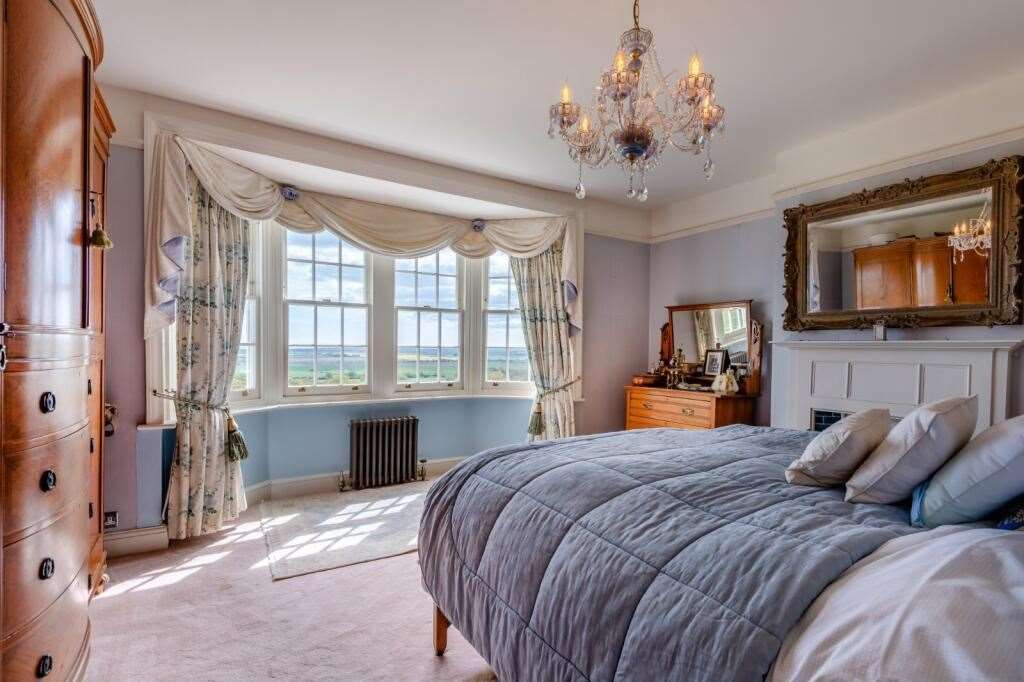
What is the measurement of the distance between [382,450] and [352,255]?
1.71 metres

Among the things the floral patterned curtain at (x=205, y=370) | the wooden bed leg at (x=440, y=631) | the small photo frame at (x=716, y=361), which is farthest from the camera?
the small photo frame at (x=716, y=361)

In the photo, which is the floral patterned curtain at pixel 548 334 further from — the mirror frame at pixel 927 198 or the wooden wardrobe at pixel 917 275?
the wooden wardrobe at pixel 917 275

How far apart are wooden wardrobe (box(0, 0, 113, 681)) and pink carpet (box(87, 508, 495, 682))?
0.49m

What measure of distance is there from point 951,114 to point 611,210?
261 cm

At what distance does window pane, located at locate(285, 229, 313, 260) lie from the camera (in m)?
3.99

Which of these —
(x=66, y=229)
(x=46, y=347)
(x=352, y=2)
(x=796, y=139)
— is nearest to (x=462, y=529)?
(x=46, y=347)

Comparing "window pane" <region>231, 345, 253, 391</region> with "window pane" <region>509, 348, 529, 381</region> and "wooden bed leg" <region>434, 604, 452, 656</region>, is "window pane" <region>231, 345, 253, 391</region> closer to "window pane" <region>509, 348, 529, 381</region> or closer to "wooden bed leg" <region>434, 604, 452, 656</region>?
"window pane" <region>509, 348, 529, 381</region>

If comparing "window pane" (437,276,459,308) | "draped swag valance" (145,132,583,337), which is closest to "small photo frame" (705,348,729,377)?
"draped swag valance" (145,132,583,337)

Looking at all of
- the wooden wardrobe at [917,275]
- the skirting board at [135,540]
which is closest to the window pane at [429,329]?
the skirting board at [135,540]

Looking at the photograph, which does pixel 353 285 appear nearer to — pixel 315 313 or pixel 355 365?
pixel 315 313

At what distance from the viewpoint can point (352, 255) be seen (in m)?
4.28

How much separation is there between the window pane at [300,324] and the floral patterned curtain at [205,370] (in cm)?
64

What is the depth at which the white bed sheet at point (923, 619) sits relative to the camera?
2.27 feet

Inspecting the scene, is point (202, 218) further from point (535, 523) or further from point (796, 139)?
point (796, 139)
